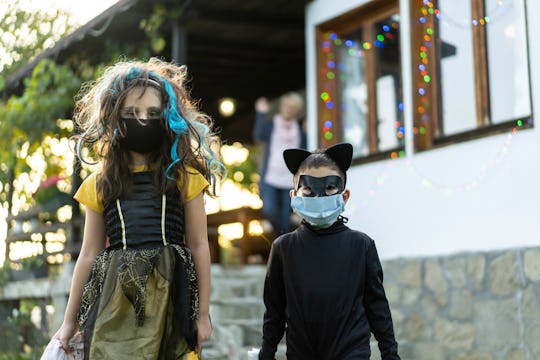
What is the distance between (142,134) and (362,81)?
5.02 metres

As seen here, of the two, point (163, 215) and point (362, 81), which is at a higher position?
point (362, 81)

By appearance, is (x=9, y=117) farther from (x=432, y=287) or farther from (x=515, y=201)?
(x=515, y=201)

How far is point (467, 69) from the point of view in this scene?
7.10 meters

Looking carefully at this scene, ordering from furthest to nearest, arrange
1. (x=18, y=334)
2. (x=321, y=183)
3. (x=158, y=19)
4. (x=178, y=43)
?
(x=18, y=334) < (x=178, y=43) < (x=158, y=19) < (x=321, y=183)

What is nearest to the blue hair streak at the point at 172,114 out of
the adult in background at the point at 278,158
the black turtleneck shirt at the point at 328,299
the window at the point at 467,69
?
the black turtleneck shirt at the point at 328,299

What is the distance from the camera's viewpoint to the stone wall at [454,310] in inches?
242

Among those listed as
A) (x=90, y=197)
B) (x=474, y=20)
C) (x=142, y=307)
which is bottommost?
(x=142, y=307)

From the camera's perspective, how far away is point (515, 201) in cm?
635

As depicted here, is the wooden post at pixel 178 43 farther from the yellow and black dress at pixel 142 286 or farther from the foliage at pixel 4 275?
the yellow and black dress at pixel 142 286

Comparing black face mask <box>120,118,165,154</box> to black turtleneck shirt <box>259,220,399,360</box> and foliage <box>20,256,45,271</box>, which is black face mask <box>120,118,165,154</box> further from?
foliage <box>20,256,45,271</box>

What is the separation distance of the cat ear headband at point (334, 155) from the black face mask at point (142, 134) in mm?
546

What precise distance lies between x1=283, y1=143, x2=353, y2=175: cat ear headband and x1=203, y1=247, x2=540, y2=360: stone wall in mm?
2728

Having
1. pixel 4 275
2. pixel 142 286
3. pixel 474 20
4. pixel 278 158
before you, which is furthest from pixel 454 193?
pixel 4 275

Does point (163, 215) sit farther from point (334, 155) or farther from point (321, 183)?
point (334, 155)
